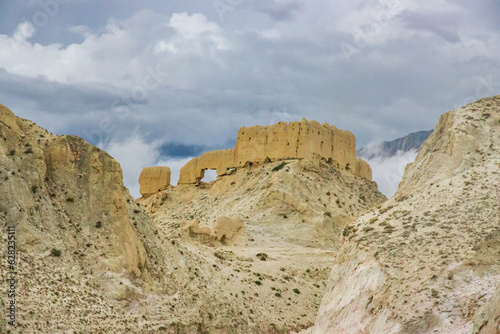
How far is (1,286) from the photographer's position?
65.3ft

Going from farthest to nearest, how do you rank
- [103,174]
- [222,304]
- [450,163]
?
[222,304] < [103,174] < [450,163]

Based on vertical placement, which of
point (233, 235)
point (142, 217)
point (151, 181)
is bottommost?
point (142, 217)

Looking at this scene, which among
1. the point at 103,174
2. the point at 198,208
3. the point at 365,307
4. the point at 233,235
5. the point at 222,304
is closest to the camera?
the point at 365,307

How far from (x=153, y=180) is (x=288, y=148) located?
1703 centimetres

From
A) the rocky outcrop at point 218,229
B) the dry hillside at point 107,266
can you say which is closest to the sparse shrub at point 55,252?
the dry hillside at point 107,266

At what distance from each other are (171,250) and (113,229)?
4829mm

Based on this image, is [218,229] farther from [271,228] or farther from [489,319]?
[489,319]

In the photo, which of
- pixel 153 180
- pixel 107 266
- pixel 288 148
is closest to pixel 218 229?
pixel 288 148

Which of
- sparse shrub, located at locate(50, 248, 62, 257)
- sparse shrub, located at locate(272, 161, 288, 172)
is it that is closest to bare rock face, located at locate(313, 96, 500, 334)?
sparse shrub, located at locate(50, 248, 62, 257)

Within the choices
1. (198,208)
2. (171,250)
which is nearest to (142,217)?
(171,250)

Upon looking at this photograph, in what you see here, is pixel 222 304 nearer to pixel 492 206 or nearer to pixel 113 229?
pixel 113 229

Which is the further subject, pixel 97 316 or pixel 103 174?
pixel 103 174

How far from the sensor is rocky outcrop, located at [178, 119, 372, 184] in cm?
5722

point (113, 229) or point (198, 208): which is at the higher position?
point (198, 208)
